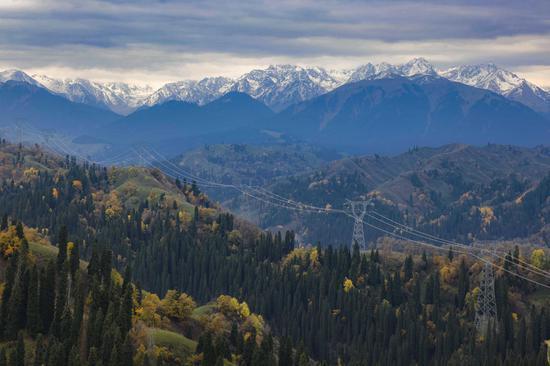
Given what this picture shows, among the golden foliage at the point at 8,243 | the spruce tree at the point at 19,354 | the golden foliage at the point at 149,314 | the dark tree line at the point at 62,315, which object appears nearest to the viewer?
the spruce tree at the point at 19,354

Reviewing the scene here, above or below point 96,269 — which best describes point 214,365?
below

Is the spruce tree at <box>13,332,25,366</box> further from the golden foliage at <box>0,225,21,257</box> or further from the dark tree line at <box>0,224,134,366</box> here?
the golden foliage at <box>0,225,21,257</box>

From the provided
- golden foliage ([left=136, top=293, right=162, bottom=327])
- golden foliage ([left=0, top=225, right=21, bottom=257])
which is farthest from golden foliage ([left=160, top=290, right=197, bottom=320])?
golden foliage ([left=0, top=225, right=21, bottom=257])

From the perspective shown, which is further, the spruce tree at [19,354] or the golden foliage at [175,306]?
the golden foliage at [175,306]

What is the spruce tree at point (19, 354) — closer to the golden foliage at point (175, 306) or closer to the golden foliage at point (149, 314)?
the golden foliage at point (149, 314)

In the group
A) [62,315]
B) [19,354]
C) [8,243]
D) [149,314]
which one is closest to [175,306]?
[149,314]

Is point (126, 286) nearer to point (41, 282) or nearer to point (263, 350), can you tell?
point (41, 282)

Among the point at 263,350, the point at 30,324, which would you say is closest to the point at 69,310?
the point at 30,324

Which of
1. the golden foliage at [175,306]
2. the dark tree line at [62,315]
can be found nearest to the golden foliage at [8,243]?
the dark tree line at [62,315]

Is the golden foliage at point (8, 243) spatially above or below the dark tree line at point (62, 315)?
above

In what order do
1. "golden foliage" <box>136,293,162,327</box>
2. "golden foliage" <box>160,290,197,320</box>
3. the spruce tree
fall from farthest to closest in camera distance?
"golden foliage" <box>160,290,197,320</box> → "golden foliage" <box>136,293,162,327</box> → the spruce tree

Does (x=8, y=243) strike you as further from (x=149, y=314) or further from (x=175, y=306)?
(x=175, y=306)
